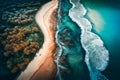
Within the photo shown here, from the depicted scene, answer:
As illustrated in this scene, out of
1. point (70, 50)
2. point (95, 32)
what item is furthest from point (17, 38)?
point (95, 32)

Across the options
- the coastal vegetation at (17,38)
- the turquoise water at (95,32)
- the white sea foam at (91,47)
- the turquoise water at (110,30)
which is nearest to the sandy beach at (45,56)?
the coastal vegetation at (17,38)

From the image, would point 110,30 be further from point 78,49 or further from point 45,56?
point 45,56

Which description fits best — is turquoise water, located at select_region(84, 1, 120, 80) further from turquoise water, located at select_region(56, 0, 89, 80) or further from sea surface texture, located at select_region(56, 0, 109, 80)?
turquoise water, located at select_region(56, 0, 89, 80)

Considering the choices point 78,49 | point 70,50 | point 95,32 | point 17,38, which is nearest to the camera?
point 70,50

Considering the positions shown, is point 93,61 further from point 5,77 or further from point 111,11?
point 111,11

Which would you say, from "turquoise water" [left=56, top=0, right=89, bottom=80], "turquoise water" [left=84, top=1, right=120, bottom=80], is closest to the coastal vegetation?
"turquoise water" [left=56, top=0, right=89, bottom=80]

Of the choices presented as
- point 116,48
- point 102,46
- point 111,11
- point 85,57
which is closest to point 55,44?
point 85,57

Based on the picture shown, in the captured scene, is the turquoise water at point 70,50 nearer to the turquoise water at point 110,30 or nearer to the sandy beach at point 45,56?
the sandy beach at point 45,56
